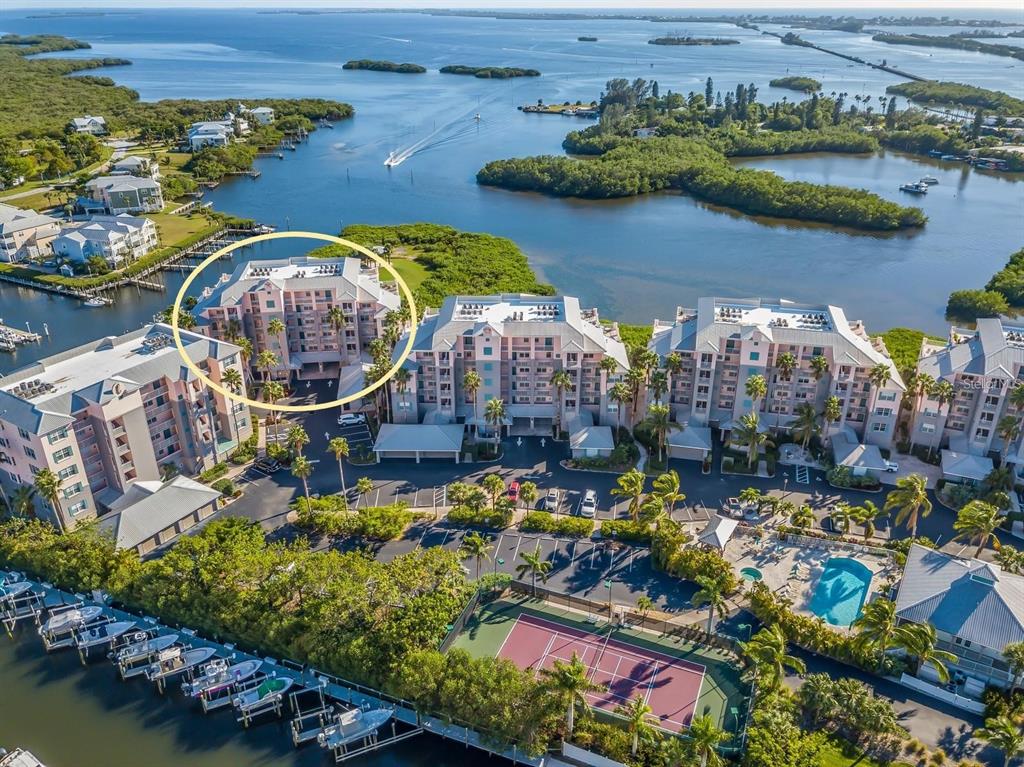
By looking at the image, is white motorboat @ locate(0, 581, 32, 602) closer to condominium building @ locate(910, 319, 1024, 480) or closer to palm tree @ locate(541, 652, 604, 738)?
palm tree @ locate(541, 652, 604, 738)

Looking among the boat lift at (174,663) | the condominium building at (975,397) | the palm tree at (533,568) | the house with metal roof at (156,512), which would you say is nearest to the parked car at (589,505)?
the palm tree at (533,568)

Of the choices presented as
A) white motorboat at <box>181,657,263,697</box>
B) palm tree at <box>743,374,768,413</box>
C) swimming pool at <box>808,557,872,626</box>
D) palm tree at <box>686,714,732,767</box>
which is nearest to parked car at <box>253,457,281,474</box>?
white motorboat at <box>181,657,263,697</box>

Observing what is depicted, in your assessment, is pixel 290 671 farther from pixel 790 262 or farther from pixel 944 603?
pixel 790 262

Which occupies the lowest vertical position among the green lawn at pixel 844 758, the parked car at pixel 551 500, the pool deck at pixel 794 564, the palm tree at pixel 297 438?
the parked car at pixel 551 500

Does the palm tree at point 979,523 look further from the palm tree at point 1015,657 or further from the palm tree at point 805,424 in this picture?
the palm tree at point 805,424

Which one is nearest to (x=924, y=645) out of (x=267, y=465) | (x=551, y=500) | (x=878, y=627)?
(x=878, y=627)

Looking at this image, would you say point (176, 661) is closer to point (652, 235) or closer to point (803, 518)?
point (803, 518)
